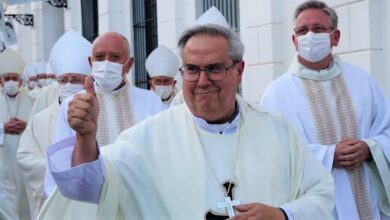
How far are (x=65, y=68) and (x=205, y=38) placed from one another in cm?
315

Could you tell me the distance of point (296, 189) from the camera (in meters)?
3.32

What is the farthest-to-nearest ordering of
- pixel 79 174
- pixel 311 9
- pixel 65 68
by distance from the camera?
1. pixel 65 68
2. pixel 311 9
3. pixel 79 174

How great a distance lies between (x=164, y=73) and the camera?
8.56 meters

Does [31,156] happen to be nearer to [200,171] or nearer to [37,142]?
[37,142]

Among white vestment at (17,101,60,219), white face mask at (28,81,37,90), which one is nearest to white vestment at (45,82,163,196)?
white vestment at (17,101,60,219)

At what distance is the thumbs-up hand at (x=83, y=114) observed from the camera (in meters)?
2.74

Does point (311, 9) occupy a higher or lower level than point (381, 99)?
higher

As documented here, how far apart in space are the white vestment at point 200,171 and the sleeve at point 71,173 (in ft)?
0.24

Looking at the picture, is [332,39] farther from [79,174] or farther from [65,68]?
[79,174]

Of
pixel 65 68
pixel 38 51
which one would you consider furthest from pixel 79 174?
pixel 38 51

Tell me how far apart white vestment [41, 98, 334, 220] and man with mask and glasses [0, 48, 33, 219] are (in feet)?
17.7

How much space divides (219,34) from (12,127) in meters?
5.94

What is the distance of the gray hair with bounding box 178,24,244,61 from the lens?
3.27 metres

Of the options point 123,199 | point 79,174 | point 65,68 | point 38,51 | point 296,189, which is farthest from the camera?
point 38,51
